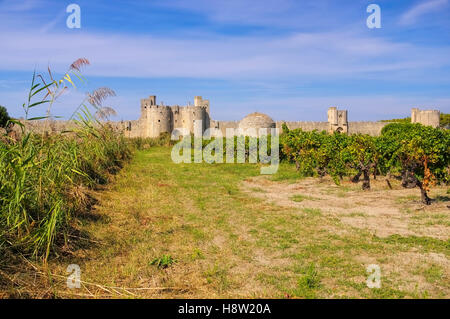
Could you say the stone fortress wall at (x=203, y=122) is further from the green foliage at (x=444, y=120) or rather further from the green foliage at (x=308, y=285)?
the green foliage at (x=308, y=285)

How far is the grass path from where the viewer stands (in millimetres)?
4543

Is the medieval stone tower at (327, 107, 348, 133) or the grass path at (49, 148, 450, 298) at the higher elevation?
the medieval stone tower at (327, 107, 348, 133)

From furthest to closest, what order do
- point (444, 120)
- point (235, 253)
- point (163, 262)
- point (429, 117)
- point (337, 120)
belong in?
point (444, 120), point (429, 117), point (337, 120), point (235, 253), point (163, 262)

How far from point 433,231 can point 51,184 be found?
23.0 feet

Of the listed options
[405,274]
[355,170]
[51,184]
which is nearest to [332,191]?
[355,170]

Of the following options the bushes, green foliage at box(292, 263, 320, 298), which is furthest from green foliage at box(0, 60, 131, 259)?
green foliage at box(292, 263, 320, 298)

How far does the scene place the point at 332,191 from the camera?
11.9m

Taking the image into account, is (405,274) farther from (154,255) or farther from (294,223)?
(154,255)

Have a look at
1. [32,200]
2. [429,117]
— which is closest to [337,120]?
[429,117]

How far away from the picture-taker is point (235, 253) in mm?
5910

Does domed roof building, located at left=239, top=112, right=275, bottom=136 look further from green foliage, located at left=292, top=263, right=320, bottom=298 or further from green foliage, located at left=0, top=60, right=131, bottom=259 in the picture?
green foliage, located at left=292, top=263, right=320, bottom=298

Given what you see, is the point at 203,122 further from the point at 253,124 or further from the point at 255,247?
the point at 255,247

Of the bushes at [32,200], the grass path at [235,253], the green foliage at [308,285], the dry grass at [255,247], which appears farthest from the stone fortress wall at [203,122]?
the green foliage at [308,285]
